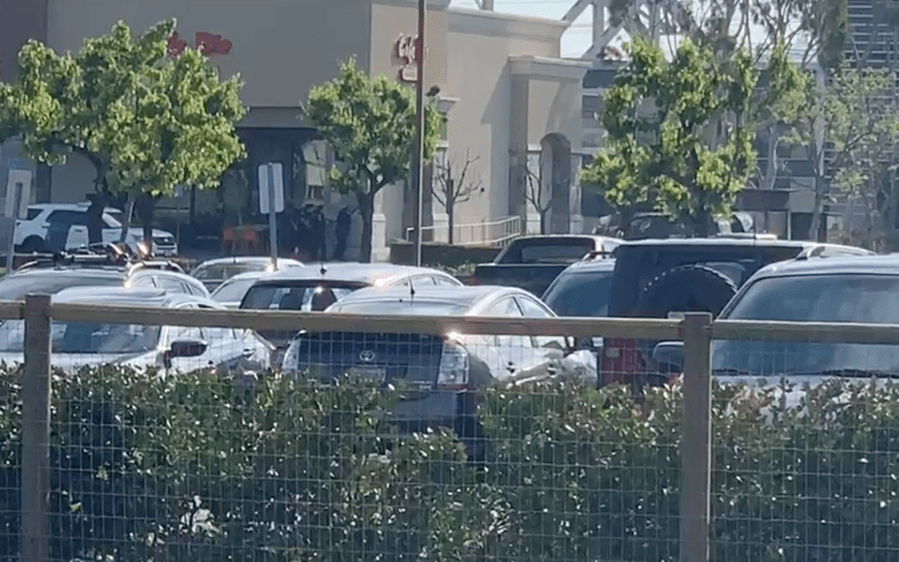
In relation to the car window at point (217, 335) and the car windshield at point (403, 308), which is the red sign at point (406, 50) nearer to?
the car windshield at point (403, 308)

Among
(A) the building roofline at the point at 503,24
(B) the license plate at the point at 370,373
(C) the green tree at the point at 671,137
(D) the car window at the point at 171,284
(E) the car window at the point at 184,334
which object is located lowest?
(D) the car window at the point at 171,284

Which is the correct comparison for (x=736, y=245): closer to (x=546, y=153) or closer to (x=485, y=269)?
(x=485, y=269)

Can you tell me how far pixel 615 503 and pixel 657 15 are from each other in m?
62.6

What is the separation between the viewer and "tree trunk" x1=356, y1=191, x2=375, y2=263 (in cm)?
4244

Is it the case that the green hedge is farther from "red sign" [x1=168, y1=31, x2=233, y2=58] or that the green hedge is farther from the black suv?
"red sign" [x1=168, y1=31, x2=233, y2=58]

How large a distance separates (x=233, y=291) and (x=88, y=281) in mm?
3886

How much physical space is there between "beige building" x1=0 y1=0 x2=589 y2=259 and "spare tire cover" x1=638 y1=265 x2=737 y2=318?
1298 inches

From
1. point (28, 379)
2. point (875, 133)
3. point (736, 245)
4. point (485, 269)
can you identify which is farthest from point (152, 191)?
point (875, 133)

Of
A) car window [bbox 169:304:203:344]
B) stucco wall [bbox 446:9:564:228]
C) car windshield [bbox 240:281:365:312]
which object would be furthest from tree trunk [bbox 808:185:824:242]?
car window [bbox 169:304:203:344]

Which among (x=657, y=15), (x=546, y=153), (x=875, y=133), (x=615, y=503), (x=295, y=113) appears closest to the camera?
(x=615, y=503)

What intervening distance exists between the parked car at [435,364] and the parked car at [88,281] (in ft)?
25.9

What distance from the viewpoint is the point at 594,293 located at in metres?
16.6

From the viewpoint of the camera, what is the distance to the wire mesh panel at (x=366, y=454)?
21.7 ft

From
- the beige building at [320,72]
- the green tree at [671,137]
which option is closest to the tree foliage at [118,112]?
the green tree at [671,137]
